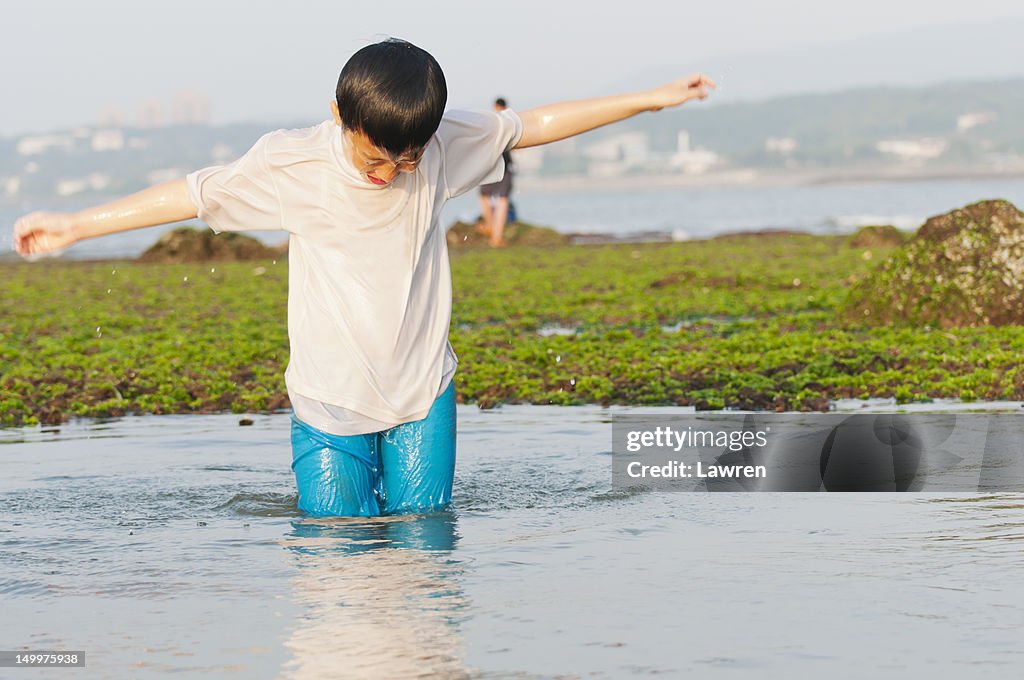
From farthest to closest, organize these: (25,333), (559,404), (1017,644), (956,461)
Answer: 1. (25,333)
2. (559,404)
3. (956,461)
4. (1017,644)

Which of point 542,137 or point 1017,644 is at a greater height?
point 542,137

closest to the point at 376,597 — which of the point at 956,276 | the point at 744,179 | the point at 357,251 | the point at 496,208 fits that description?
the point at 357,251

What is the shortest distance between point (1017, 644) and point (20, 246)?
365 cm

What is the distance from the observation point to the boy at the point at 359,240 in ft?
17.3

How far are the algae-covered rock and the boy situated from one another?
7.98 m

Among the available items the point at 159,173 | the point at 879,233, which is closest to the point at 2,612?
the point at 879,233

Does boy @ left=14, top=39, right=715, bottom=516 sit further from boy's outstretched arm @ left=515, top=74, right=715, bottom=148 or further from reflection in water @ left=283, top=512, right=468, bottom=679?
reflection in water @ left=283, top=512, right=468, bottom=679

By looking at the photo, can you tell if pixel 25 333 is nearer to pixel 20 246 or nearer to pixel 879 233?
pixel 20 246

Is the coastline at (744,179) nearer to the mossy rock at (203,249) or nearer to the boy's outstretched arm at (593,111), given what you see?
the mossy rock at (203,249)

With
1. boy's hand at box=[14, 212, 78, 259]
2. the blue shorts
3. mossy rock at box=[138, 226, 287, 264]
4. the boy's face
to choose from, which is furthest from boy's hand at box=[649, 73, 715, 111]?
mossy rock at box=[138, 226, 287, 264]

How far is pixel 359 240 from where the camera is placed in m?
5.40

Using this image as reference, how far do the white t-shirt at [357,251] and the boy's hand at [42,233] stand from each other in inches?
18.8

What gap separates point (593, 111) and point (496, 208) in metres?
22.6

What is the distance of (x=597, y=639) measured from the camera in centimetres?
437
